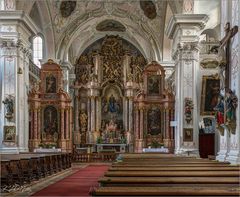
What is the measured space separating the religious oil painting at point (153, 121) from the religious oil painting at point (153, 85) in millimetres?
871

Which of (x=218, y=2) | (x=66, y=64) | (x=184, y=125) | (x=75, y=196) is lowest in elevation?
(x=75, y=196)

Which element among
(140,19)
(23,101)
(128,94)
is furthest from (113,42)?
(23,101)

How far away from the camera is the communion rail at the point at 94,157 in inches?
974

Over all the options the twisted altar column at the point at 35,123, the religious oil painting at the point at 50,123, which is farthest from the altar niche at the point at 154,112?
the twisted altar column at the point at 35,123

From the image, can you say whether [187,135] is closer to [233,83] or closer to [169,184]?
[233,83]

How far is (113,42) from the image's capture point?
32.5m

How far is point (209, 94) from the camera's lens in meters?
18.6

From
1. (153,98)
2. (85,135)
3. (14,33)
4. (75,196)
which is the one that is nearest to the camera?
(75,196)

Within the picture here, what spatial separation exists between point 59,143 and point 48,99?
2108 mm

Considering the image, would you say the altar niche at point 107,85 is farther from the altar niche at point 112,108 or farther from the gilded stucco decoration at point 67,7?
the gilded stucco decoration at point 67,7

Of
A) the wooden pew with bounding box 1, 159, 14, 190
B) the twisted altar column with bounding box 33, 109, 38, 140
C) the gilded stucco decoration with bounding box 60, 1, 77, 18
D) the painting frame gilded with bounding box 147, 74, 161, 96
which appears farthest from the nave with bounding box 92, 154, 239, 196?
the gilded stucco decoration with bounding box 60, 1, 77, 18

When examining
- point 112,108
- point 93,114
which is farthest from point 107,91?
point 93,114

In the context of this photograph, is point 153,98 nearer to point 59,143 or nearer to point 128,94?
point 59,143

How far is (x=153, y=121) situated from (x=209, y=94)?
503 centimetres
